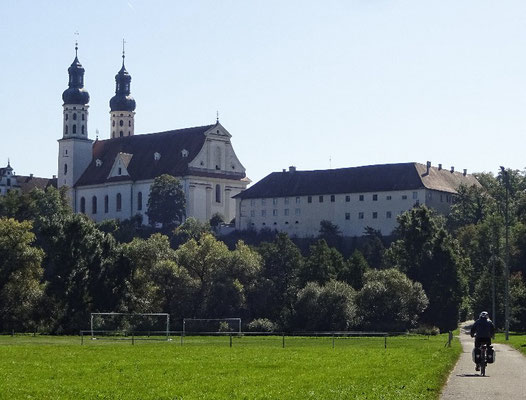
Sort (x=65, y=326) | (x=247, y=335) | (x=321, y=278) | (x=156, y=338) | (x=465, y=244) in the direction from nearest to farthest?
(x=156, y=338)
(x=247, y=335)
(x=65, y=326)
(x=321, y=278)
(x=465, y=244)

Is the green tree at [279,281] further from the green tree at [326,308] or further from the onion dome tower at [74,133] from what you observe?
the onion dome tower at [74,133]

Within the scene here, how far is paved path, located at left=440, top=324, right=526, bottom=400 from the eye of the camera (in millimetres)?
Answer: 24219

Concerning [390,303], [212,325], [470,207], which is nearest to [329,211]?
[470,207]

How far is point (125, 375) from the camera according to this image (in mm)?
31031

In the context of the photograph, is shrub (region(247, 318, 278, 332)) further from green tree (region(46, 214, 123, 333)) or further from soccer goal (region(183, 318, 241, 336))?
green tree (region(46, 214, 123, 333))

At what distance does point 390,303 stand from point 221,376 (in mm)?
59355

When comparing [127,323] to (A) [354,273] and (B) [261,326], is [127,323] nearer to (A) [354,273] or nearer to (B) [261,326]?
(B) [261,326]

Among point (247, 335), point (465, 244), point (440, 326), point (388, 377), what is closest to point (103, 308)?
point (247, 335)

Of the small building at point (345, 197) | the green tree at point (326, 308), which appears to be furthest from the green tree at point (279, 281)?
the small building at point (345, 197)

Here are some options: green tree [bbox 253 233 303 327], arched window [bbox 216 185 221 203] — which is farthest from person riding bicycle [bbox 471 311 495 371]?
arched window [bbox 216 185 221 203]

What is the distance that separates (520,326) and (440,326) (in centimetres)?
773

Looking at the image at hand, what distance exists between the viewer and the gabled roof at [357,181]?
149375mm

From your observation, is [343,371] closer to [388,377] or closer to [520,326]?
[388,377]

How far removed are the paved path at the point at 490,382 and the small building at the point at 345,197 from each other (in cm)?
10952
